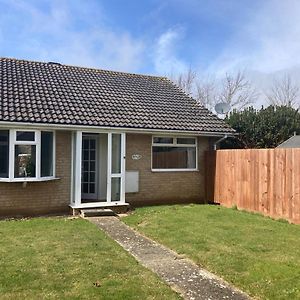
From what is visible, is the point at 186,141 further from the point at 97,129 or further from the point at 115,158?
the point at 97,129

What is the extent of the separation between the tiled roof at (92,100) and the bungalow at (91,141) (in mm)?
39

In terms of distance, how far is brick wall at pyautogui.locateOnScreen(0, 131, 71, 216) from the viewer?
39.7 feet

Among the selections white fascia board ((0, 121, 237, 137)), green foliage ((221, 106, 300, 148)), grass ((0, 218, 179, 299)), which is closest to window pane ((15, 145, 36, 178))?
white fascia board ((0, 121, 237, 137))

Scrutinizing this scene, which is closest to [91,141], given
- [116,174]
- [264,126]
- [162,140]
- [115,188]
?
[116,174]

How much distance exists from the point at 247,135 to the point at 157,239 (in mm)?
16440

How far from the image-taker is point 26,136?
12.2m

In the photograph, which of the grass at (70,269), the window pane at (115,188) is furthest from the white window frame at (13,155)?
the grass at (70,269)

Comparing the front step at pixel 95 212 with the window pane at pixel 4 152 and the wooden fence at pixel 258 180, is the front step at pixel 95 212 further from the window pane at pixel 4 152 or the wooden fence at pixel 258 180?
the wooden fence at pixel 258 180

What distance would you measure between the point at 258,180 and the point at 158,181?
12.8ft

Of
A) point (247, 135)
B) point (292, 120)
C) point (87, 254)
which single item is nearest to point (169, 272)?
point (87, 254)

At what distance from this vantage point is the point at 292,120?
24641 millimetres

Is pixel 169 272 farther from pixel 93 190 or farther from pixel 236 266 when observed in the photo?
pixel 93 190

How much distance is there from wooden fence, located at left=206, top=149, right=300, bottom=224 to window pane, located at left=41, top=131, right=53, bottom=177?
6.12m

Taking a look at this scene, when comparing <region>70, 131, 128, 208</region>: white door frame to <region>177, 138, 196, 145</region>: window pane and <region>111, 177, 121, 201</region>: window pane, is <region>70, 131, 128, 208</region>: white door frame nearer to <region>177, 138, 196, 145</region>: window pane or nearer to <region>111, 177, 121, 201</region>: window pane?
<region>111, 177, 121, 201</region>: window pane
